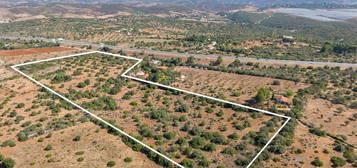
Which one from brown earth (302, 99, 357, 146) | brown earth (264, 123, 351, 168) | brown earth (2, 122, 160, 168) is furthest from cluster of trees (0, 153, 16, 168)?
brown earth (302, 99, 357, 146)

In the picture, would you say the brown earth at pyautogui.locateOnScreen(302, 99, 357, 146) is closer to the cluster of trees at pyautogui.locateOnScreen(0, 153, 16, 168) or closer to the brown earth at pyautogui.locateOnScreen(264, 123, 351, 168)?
the brown earth at pyautogui.locateOnScreen(264, 123, 351, 168)

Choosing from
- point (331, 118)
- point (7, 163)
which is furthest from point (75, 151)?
point (331, 118)

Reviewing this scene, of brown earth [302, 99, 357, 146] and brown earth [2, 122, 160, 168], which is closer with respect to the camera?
brown earth [2, 122, 160, 168]

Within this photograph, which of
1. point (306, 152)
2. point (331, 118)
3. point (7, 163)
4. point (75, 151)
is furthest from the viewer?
point (331, 118)

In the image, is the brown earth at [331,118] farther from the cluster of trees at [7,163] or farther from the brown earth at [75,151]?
the cluster of trees at [7,163]

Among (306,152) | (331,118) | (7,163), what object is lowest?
(306,152)

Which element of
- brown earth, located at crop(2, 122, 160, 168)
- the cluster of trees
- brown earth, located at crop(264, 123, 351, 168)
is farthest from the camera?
brown earth, located at crop(264, 123, 351, 168)

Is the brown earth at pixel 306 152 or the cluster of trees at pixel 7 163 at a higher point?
the cluster of trees at pixel 7 163

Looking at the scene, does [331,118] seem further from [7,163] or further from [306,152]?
[7,163]

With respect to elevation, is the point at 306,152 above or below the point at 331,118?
below

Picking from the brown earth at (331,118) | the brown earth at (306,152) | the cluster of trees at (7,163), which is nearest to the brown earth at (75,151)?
the cluster of trees at (7,163)

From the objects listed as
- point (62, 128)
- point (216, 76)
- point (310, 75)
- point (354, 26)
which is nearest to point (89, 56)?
point (216, 76)

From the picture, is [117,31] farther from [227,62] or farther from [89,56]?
[227,62]
